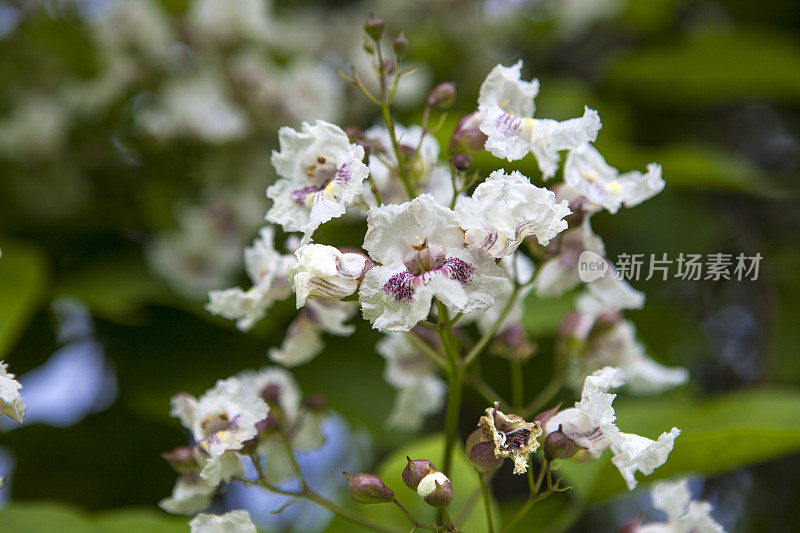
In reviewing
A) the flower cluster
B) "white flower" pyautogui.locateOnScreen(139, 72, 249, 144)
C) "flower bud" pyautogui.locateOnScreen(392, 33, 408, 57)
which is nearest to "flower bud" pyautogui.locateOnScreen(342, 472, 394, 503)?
the flower cluster

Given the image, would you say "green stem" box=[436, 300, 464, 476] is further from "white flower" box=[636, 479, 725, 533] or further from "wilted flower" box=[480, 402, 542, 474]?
"white flower" box=[636, 479, 725, 533]

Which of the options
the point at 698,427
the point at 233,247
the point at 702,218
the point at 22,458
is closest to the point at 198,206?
the point at 233,247

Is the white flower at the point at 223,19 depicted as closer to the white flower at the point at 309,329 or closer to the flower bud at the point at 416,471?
the white flower at the point at 309,329

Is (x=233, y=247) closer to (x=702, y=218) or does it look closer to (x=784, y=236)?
(x=702, y=218)

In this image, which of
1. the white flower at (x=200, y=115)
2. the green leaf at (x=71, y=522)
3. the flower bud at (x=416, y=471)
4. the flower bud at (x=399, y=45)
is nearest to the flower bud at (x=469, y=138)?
the flower bud at (x=399, y=45)

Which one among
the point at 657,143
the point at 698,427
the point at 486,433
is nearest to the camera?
the point at 486,433
